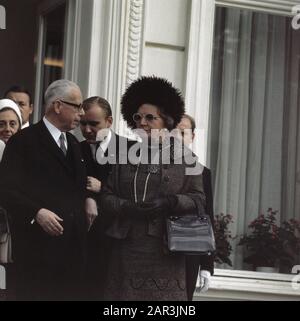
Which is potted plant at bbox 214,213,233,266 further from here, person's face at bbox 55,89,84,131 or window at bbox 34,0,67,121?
person's face at bbox 55,89,84,131

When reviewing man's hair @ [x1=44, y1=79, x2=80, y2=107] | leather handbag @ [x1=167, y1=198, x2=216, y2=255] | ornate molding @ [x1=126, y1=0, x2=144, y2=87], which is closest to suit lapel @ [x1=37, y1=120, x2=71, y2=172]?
man's hair @ [x1=44, y1=79, x2=80, y2=107]

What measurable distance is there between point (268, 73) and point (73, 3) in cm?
192

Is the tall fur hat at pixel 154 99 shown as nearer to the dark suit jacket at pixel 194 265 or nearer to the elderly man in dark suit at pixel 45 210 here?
the elderly man in dark suit at pixel 45 210

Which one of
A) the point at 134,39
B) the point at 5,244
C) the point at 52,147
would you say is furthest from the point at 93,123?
the point at 134,39

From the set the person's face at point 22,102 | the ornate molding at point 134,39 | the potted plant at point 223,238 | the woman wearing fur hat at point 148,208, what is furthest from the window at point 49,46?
the woman wearing fur hat at point 148,208

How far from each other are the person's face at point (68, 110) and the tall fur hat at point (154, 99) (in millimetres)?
348

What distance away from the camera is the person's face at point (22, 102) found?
1043 centimetres

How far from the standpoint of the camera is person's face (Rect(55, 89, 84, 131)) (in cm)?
912

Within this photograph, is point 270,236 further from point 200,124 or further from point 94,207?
point 94,207

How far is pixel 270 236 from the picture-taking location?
1195 centimetres

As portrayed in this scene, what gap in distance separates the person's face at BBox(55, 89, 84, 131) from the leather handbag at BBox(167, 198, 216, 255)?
97 cm

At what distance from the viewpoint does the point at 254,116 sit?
1223 cm

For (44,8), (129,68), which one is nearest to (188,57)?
(129,68)

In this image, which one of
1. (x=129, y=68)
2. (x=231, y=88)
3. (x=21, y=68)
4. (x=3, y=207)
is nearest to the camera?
(x=3, y=207)
